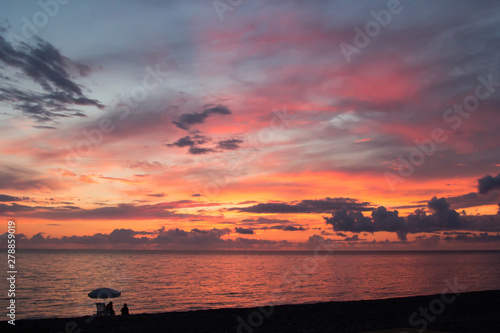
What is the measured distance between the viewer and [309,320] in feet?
80.8

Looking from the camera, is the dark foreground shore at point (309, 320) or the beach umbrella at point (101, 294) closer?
the dark foreground shore at point (309, 320)

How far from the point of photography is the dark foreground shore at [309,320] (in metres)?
21.6

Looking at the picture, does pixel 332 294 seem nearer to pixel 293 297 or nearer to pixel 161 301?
pixel 293 297

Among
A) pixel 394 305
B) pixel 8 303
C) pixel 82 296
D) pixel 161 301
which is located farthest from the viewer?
pixel 82 296

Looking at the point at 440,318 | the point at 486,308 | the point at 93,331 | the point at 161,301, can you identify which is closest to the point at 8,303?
the point at 161,301

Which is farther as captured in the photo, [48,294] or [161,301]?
[48,294]

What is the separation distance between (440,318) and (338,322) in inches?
259

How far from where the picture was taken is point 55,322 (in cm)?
2403

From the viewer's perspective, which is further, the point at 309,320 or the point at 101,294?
the point at 101,294

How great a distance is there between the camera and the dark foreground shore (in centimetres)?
2164

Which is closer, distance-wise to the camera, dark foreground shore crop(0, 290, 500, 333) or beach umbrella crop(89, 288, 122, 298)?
dark foreground shore crop(0, 290, 500, 333)

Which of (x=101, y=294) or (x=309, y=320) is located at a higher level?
(x=101, y=294)

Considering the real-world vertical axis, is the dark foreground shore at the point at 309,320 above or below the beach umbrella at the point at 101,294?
below

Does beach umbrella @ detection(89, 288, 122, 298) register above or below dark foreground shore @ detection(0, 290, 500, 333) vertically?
above
